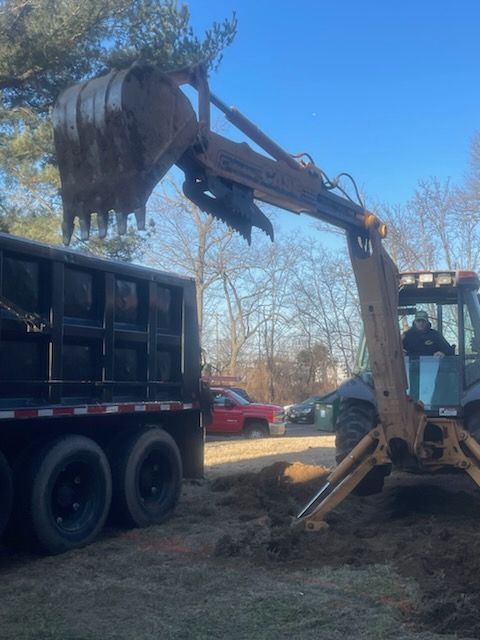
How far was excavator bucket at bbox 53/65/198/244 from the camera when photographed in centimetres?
585

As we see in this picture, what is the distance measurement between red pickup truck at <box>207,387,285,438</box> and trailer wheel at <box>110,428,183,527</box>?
14.4m

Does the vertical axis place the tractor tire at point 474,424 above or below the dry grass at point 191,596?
above

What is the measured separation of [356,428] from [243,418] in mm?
15188

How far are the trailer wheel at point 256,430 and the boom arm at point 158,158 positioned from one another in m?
16.8

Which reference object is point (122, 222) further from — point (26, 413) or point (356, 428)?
point (356, 428)

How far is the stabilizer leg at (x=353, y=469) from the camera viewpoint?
26.9 feet

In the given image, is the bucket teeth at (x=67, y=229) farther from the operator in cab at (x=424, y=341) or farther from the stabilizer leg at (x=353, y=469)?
the operator in cab at (x=424, y=341)

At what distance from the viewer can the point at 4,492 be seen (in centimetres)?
705

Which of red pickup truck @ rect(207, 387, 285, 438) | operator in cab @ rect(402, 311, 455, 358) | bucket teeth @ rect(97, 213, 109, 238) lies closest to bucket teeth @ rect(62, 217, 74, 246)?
bucket teeth @ rect(97, 213, 109, 238)

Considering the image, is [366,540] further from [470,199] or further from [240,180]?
[470,199]

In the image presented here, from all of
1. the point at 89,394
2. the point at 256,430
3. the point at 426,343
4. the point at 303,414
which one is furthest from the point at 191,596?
the point at 303,414

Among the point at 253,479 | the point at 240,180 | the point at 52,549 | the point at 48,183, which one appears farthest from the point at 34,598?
the point at 48,183

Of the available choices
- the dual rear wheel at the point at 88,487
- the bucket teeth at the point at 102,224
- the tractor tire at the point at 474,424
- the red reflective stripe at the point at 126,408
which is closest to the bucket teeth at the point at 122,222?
the bucket teeth at the point at 102,224

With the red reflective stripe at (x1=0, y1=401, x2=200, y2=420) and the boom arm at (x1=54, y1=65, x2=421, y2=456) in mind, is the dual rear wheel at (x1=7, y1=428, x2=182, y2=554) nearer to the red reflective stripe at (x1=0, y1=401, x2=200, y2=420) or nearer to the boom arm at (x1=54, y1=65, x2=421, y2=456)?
the red reflective stripe at (x1=0, y1=401, x2=200, y2=420)
